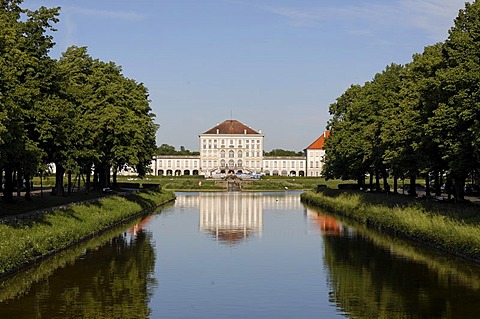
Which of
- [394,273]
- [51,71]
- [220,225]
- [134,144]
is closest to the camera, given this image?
[394,273]

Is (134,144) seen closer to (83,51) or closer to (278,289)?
(83,51)

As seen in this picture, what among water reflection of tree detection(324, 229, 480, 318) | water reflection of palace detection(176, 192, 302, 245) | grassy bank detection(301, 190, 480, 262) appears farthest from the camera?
water reflection of palace detection(176, 192, 302, 245)

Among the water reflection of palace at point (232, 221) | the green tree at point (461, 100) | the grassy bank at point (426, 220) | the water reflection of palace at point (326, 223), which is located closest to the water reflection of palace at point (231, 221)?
the water reflection of palace at point (232, 221)

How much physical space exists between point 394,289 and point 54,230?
15942 mm

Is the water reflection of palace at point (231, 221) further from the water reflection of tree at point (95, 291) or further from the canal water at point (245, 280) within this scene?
the water reflection of tree at point (95, 291)

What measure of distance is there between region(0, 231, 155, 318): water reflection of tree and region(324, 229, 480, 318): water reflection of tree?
5940 mm

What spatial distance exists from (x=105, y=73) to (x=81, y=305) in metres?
46.4

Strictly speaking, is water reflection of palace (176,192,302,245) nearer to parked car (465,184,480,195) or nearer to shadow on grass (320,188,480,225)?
shadow on grass (320,188,480,225)

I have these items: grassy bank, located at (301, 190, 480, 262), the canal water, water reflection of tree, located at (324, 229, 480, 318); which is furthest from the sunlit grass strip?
grassy bank, located at (301, 190, 480, 262)

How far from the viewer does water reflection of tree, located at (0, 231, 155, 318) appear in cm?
2069

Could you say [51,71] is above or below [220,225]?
above

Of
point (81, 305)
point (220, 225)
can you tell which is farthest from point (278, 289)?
point (220, 225)

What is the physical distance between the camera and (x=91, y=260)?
31375 mm

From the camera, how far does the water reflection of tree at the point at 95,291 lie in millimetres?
20692
